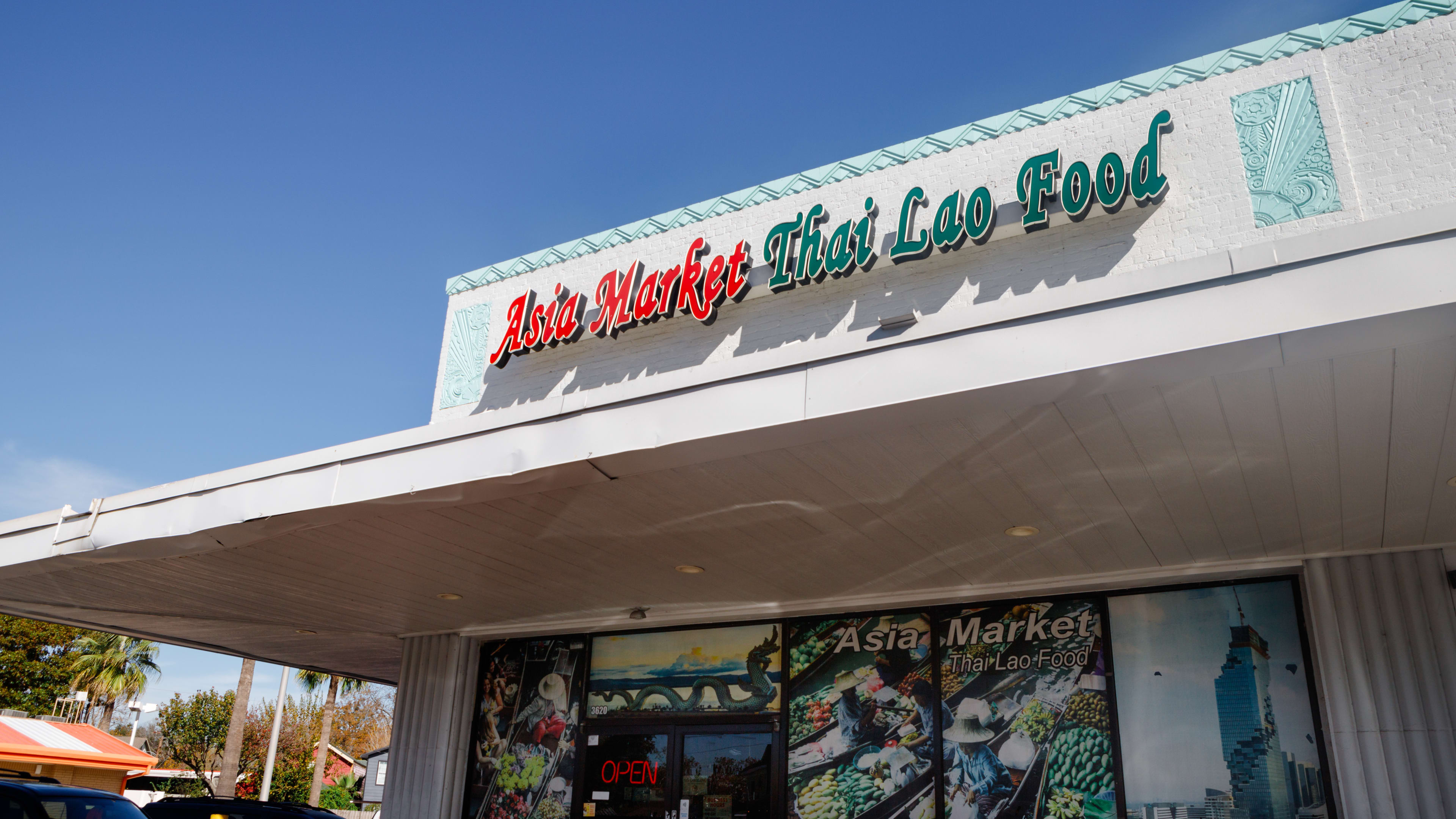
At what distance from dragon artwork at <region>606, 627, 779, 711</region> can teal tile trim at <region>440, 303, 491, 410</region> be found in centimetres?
400

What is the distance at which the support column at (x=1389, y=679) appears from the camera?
6402 millimetres

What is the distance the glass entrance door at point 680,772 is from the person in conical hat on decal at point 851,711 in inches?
29.6

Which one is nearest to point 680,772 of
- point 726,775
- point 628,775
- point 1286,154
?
point 726,775

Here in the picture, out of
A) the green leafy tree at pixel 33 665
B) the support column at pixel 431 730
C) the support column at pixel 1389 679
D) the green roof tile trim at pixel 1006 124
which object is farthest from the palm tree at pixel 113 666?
the support column at pixel 1389 679

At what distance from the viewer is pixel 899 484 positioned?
19.8ft

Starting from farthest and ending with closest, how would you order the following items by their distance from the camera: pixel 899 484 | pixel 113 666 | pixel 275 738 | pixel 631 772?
pixel 113 666 < pixel 275 738 < pixel 631 772 < pixel 899 484

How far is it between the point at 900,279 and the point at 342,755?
4352 centimetres

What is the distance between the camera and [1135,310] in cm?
418

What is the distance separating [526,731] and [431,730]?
3.99ft

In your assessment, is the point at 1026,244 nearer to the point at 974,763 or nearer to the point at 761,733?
the point at 974,763

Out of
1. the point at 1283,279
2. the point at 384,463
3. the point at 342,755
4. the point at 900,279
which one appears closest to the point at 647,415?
the point at 384,463

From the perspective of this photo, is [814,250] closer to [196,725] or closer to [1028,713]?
[1028,713]

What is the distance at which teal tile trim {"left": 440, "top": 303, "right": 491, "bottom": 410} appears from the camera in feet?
36.2

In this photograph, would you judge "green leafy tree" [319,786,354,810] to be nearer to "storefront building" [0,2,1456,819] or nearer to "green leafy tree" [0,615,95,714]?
"green leafy tree" [0,615,95,714]
